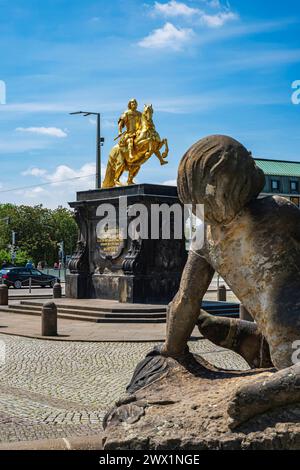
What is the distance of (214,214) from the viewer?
332 cm

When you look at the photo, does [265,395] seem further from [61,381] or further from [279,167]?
[279,167]

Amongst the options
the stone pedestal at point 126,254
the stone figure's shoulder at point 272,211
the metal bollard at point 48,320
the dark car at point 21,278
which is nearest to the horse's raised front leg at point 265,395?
→ the stone figure's shoulder at point 272,211

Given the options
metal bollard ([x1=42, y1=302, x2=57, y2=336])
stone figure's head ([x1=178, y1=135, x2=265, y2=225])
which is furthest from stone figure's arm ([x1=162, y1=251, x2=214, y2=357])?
metal bollard ([x1=42, y1=302, x2=57, y2=336])

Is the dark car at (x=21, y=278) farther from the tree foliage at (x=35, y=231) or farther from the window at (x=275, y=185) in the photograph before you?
the window at (x=275, y=185)

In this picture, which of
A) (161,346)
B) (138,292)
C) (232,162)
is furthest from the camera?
(138,292)

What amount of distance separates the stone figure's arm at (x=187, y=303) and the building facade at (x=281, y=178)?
254 ft

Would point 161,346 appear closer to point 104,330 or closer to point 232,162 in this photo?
point 232,162

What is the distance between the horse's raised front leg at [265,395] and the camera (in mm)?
2812

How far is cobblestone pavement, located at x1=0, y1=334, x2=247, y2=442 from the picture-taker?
660 centimetres

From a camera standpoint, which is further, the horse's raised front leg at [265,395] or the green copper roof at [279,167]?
the green copper roof at [279,167]

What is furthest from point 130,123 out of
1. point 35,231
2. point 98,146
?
point 35,231

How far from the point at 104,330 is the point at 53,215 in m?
59.0

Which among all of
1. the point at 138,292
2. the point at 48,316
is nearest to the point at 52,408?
the point at 48,316

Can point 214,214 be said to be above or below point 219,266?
above
